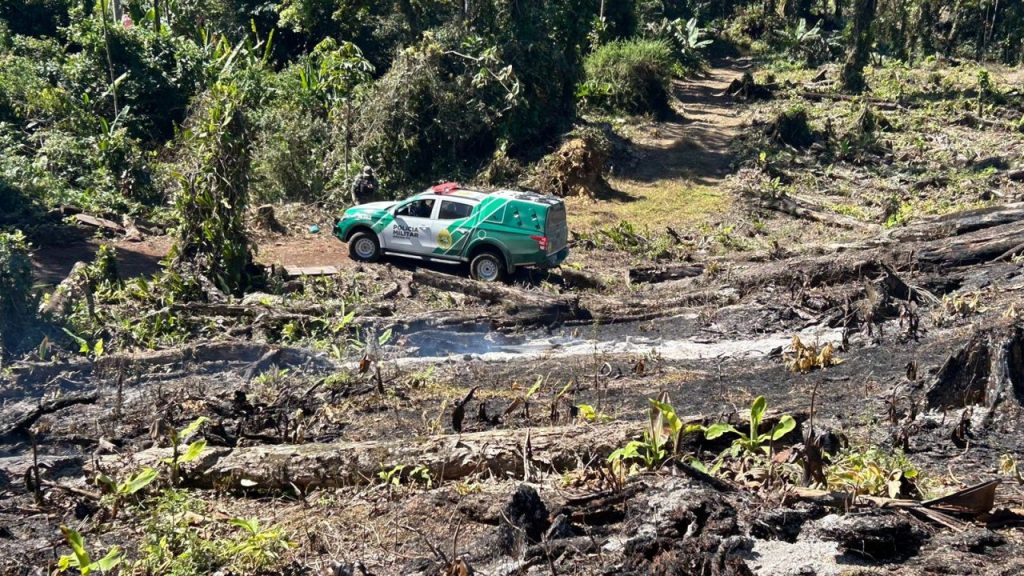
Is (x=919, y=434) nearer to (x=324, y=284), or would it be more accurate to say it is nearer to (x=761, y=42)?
(x=324, y=284)

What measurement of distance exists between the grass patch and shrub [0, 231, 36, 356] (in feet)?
35.5

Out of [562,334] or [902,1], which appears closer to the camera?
[562,334]

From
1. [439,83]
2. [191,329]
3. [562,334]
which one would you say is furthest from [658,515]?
[439,83]

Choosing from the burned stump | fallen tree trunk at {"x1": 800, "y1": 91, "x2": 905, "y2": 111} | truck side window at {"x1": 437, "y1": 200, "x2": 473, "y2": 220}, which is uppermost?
fallen tree trunk at {"x1": 800, "y1": 91, "x2": 905, "y2": 111}

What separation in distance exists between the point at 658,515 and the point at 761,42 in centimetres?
3961

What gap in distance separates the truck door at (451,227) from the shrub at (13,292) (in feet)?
21.0

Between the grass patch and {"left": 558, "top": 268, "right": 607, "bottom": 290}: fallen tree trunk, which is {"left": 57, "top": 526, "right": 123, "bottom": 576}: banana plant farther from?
the grass patch

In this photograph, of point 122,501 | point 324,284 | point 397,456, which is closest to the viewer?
point 122,501

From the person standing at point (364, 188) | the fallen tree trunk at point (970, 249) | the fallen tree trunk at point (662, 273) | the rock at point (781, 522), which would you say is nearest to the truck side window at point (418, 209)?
the fallen tree trunk at point (662, 273)

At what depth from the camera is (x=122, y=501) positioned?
25.0 ft

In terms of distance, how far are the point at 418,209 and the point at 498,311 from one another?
12.1 ft

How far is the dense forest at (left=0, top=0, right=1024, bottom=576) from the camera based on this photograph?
6.87 metres

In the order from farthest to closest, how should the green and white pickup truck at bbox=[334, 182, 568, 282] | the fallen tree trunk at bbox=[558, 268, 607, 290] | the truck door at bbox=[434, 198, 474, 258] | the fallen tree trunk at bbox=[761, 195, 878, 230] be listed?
the fallen tree trunk at bbox=[761, 195, 878, 230], the truck door at bbox=[434, 198, 474, 258], the fallen tree trunk at bbox=[558, 268, 607, 290], the green and white pickup truck at bbox=[334, 182, 568, 282]

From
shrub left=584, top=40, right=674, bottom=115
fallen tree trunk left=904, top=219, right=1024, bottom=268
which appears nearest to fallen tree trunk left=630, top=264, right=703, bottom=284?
fallen tree trunk left=904, top=219, right=1024, bottom=268
